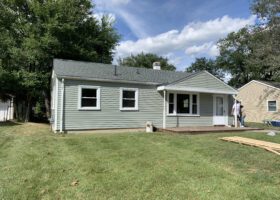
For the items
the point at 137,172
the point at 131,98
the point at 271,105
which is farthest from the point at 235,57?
Answer: the point at 137,172

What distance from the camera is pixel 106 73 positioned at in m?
15.2

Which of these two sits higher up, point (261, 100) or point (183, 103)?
point (261, 100)

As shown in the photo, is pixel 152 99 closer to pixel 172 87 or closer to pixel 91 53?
pixel 172 87

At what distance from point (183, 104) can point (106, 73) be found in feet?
16.8

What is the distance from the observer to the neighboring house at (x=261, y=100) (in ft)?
82.5

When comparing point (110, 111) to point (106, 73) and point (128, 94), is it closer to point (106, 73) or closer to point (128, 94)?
point (128, 94)

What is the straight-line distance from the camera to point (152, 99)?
1566 centimetres

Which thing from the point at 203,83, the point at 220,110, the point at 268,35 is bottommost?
the point at 220,110

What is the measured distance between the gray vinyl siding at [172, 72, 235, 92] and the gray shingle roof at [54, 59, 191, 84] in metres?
1.21

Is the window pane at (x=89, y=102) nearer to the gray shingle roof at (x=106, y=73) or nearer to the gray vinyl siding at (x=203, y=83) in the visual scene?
the gray shingle roof at (x=106, y=73)

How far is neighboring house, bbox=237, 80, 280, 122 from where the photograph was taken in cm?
2514

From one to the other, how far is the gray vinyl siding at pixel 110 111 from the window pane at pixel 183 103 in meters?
1.19

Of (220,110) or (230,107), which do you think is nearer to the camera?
(220,110)

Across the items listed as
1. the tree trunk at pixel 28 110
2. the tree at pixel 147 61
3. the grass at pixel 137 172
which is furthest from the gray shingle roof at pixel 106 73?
the tree at pixel 147 61
